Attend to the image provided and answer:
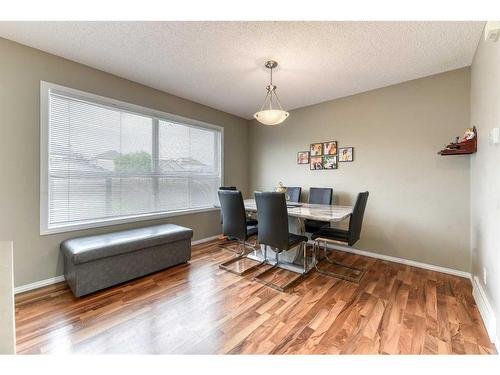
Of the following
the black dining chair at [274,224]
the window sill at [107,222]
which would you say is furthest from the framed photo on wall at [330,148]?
the window sill at [107,222]

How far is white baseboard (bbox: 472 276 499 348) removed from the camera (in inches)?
58.8

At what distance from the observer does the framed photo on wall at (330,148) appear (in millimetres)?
3494

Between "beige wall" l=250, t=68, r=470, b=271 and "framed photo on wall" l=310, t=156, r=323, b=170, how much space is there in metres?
0.10

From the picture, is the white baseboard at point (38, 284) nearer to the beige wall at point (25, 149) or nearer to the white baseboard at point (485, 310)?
the beige wall at point (25, 149)

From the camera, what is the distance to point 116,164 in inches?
110

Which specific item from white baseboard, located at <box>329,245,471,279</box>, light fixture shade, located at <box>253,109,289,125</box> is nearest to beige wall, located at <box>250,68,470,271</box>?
white baseboard, located at <box>329,245,471,279</box>

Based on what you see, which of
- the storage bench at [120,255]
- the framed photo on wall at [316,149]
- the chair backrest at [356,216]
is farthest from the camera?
the framed photo on wall at [316,149]

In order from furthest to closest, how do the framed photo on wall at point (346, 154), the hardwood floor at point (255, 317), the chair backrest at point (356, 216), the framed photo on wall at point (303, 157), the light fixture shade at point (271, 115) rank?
1. the framed photo on wall at point (303, 157)
2. the framed photo on wall at point (346, 154)
3. the light fixture shade at point (271, 115)
4. the chair backrest at point (356, 216)
5. the hardwood floor at point (255, 317)

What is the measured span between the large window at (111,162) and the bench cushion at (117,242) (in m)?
0.28

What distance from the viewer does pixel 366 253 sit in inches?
126

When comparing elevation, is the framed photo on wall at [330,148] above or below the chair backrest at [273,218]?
above

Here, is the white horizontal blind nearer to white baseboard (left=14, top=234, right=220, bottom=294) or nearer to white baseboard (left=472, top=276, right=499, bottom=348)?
white baseboard (left=14, top=234, right=220, bottom=294)

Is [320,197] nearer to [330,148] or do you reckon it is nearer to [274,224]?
[330,148]
